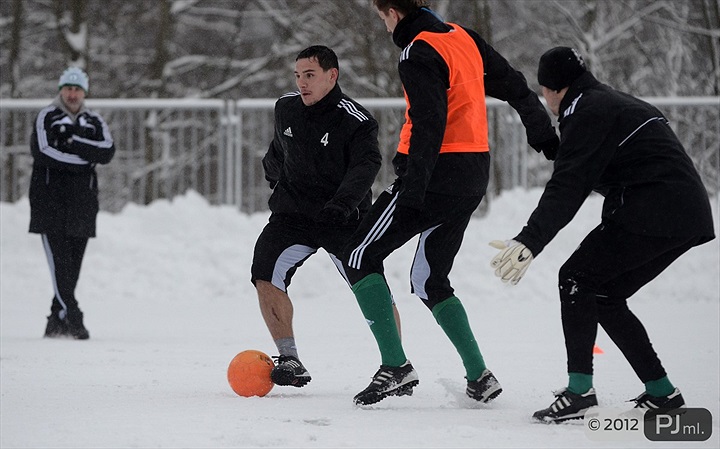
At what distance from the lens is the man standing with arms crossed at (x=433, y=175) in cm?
492

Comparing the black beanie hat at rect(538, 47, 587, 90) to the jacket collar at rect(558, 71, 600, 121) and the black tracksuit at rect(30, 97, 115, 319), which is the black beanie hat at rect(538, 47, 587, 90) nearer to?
the jacket collar at rect(558, 71, 600, 121)

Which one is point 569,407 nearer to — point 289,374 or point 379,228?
point 379,228

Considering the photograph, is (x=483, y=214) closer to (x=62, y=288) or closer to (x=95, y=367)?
(x=62, y=288)

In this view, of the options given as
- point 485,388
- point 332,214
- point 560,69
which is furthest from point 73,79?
point 560,69

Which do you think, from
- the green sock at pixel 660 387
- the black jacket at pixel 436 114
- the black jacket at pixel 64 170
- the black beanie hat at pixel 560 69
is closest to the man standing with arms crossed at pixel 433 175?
the black jacket at pixel 436 114

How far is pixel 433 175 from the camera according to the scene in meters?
5.06

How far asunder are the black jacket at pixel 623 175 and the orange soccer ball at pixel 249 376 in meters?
1.64

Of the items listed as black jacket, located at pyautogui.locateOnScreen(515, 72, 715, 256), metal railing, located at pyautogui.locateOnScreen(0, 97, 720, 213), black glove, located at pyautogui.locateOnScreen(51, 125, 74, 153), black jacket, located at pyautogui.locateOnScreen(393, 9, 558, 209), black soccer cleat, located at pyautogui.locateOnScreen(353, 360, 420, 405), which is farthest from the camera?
metal railing, located at pyautogui.locateOnScreen(0, 97, 720, 213)

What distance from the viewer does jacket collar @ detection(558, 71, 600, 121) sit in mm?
4641

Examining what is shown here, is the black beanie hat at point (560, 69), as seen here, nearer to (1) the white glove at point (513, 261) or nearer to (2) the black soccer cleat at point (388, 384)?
(1) the white glove at point (513, 261)

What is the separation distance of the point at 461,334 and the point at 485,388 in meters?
0.29

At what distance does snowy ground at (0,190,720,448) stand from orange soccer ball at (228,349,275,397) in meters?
0.08

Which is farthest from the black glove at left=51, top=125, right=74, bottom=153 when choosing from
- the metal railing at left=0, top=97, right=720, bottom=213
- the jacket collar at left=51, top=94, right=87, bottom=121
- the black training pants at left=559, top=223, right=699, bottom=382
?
the black training pants at left=559, top=223, right=699, bottom=382

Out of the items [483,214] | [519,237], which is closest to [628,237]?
[519,237]
